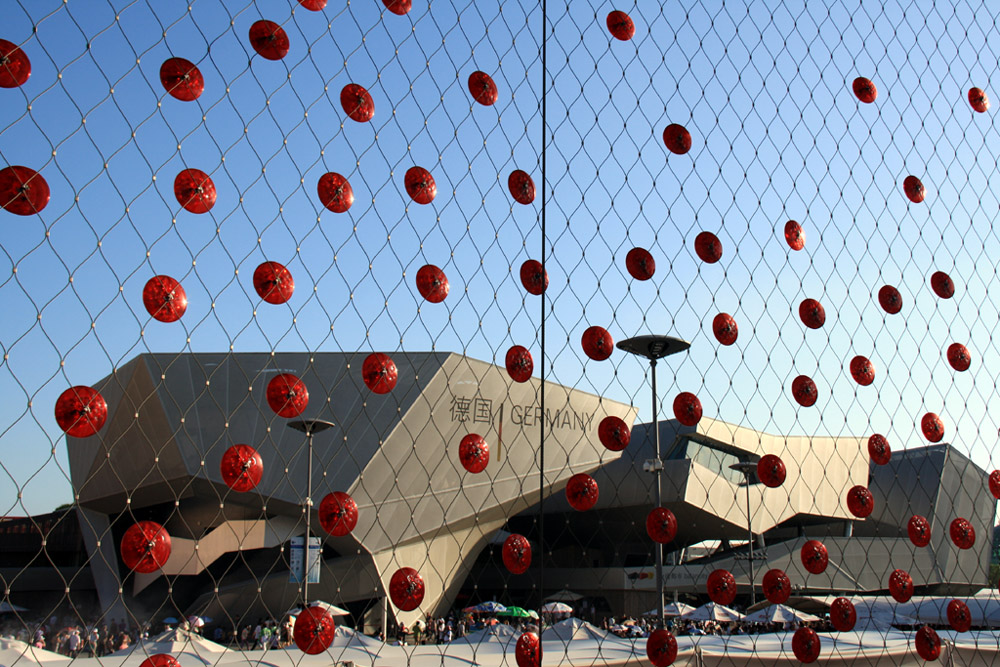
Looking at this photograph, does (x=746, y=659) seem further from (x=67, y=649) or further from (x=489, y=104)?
(x=67, y=649)

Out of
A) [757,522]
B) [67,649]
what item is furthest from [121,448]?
[757,522]

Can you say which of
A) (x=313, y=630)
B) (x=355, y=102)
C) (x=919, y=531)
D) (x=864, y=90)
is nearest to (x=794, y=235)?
(x=864, y=90)

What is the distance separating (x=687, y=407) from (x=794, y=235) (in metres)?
0.82

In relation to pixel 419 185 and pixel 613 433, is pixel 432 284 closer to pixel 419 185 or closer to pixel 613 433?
pixel 419 185

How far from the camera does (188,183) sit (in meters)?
2.22

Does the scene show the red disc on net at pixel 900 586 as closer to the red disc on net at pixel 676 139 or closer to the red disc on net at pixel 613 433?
the red disc on net at pixel 613 433

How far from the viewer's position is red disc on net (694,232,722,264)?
3.01 meters

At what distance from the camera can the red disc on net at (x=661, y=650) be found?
2.44 m

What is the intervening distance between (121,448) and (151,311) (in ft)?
38.2

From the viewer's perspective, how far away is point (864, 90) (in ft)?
11.3

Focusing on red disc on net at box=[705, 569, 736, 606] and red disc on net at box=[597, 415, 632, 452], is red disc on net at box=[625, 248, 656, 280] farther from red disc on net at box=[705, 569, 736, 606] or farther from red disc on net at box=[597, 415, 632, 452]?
red disc on net at box=[705, 569, 736, 606]

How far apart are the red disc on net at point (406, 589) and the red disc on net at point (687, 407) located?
1.14 metres

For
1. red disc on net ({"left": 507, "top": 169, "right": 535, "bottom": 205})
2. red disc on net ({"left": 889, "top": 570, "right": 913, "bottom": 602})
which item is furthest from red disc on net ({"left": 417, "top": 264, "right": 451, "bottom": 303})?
red disc on net ({"left": 889, "top": 570, "right": 913, "bottom": 602})

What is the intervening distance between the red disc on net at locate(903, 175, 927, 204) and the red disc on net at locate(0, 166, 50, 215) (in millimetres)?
3181
